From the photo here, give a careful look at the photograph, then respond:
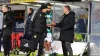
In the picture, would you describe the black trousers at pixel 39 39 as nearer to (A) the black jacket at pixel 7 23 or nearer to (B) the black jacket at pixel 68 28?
(B) the black jacket at pixel 68 28

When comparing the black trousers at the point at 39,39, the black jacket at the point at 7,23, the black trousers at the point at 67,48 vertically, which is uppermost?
the black jacket at the point at 7,23

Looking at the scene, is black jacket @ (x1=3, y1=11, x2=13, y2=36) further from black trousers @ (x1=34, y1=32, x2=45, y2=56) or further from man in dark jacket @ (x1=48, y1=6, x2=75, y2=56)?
man in dark jacket @ (x1=48, y1=6, x2=75, y2=56)

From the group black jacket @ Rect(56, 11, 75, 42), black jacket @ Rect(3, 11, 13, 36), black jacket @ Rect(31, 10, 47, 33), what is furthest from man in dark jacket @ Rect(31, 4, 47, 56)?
black jacket @ Rect(3, 11, 13, 36)

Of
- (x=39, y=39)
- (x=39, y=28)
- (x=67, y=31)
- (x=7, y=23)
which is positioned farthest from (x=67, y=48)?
(x=7, y=23)

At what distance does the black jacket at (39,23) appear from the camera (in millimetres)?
11546

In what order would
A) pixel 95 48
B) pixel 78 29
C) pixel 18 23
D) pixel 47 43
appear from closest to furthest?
pixel 95 48
pixel 47 43
pixel 78 29
pixel 18 23

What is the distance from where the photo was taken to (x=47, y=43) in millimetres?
14438

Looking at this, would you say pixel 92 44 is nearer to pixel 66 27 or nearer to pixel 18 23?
pixel 66 27

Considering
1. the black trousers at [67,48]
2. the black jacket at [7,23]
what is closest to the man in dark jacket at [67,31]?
the black trousers at [67,48]

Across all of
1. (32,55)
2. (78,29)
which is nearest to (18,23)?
(78,29)

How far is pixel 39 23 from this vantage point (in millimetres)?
11602

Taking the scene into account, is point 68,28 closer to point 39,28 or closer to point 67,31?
point 67,31

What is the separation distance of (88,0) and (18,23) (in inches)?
379

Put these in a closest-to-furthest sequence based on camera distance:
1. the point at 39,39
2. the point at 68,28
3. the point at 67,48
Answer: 1. the point at 39,39
2. the point at 67,48
3. the point at 68,28
